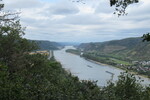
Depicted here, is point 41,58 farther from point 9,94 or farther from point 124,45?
point 124,45

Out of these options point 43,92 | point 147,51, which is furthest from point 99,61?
point 43,92

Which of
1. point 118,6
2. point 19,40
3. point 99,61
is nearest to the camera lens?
point 118,6

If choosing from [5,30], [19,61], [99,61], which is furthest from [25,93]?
[99,61]

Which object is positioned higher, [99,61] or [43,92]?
[43,92]

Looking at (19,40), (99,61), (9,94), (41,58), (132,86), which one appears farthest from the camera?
(99,61)

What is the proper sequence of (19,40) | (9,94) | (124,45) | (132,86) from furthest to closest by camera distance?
(124,45) < (19,40) < (132,86) < (9,94)

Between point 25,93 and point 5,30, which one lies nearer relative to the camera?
point 25,93

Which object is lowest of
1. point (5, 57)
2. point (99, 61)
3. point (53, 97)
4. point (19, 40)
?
point (99, 61)

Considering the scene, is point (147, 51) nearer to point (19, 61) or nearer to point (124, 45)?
point (124, 45)

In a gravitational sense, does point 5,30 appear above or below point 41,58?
above
